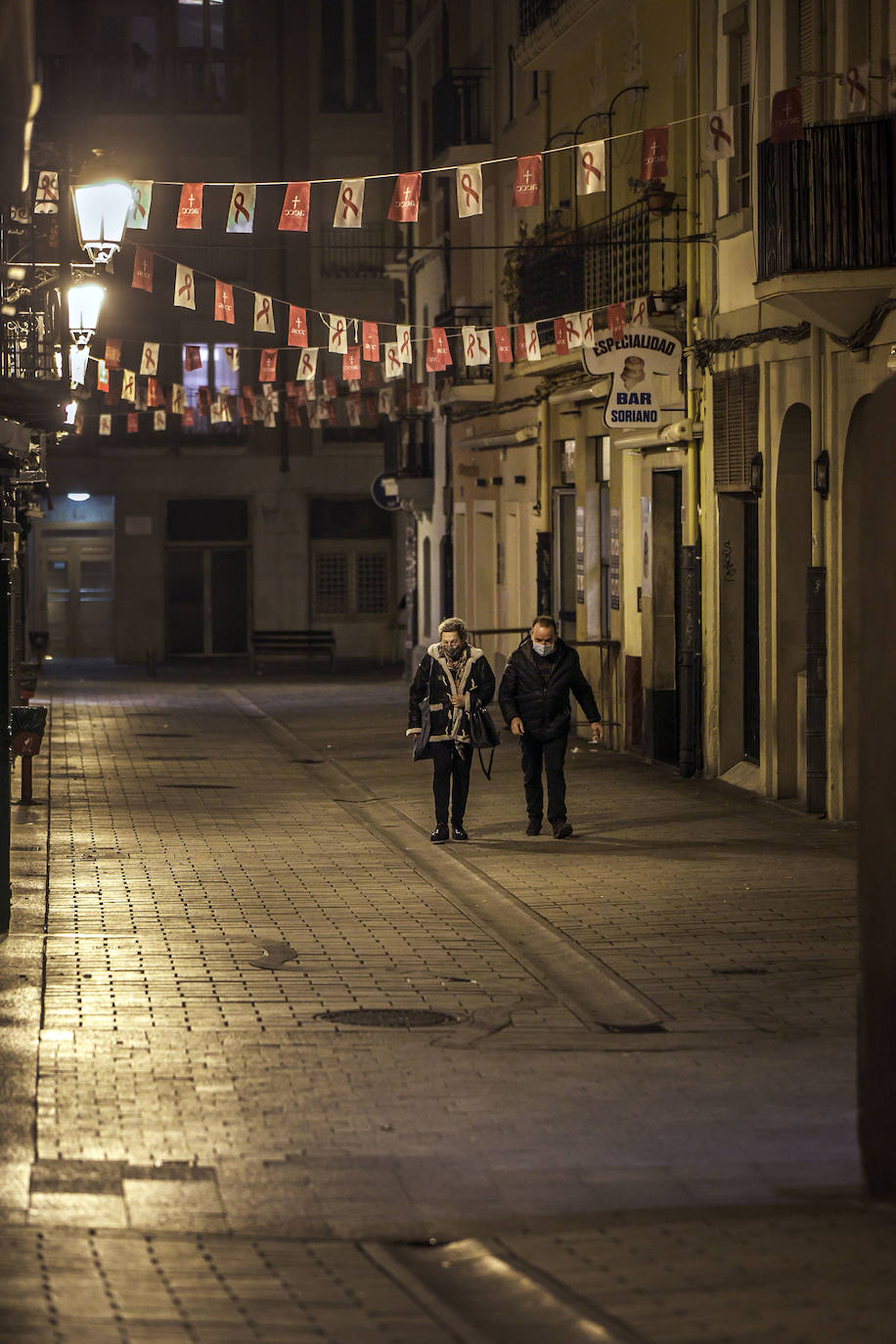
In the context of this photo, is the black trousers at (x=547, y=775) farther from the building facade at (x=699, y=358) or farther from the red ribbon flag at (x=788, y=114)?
the red ribbon flag at (x=788, y=114)

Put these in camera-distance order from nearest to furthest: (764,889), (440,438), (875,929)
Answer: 1. (875,929)
2. (764,889)
3. (440,438)

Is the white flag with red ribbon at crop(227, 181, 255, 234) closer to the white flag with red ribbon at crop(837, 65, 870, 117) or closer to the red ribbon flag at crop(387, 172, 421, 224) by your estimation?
the red ribbon flag at crop(387, 172, 421, 224)

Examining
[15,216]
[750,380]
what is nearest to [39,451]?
[15,216]

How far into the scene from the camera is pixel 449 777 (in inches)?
654

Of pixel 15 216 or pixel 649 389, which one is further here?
pixel 649 389

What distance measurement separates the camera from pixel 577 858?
51.0ft

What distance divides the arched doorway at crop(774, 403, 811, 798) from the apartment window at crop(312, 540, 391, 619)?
28.3 m

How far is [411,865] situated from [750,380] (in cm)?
636

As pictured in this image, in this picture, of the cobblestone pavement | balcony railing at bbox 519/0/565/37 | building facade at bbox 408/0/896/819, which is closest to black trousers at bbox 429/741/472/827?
the cobblestone pavement

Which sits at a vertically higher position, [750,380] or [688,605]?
[750,380]

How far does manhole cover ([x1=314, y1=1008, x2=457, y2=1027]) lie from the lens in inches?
394

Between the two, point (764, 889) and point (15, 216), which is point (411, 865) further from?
point (15, 216)

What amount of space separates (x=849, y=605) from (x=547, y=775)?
2.84m

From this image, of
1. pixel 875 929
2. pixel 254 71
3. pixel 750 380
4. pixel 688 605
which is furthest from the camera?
pixel 254 71
